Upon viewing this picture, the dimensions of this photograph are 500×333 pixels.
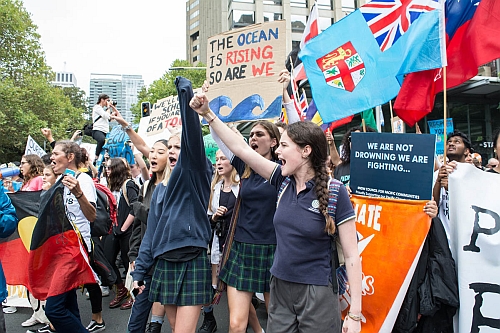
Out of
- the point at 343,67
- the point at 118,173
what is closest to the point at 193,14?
the point at 118,173

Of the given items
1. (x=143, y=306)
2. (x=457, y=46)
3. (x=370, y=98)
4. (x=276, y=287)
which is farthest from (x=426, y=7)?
(x=143, y=306)

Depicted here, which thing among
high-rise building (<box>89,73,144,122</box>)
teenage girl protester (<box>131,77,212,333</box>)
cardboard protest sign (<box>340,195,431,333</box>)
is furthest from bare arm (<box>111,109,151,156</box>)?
high-rise building (<box>89,73,144,122</box>)

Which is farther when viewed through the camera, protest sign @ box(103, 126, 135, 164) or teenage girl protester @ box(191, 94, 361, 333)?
protest sign @ box(103, 126, 135, 164)

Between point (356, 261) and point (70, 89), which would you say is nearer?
point (356, 261)

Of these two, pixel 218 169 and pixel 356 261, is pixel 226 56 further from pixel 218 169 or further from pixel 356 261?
pixel 356 261

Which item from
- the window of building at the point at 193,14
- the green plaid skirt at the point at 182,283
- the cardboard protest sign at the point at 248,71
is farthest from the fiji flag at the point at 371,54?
the window of building at the point at 193,14

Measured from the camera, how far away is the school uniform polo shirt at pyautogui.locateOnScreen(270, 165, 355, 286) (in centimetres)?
245

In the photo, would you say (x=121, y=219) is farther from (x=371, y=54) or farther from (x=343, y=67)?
(x=371, y=54)

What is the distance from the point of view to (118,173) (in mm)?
6156

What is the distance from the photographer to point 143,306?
361 centimetres

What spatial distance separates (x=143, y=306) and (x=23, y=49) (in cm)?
2717

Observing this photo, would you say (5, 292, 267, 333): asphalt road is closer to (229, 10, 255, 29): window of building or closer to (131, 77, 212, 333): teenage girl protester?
(131, 77, 212, 333): teenage girl protester

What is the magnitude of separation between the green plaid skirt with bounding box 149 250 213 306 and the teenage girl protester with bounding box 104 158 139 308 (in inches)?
100

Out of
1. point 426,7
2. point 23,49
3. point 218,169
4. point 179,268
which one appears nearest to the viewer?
point 179,268
